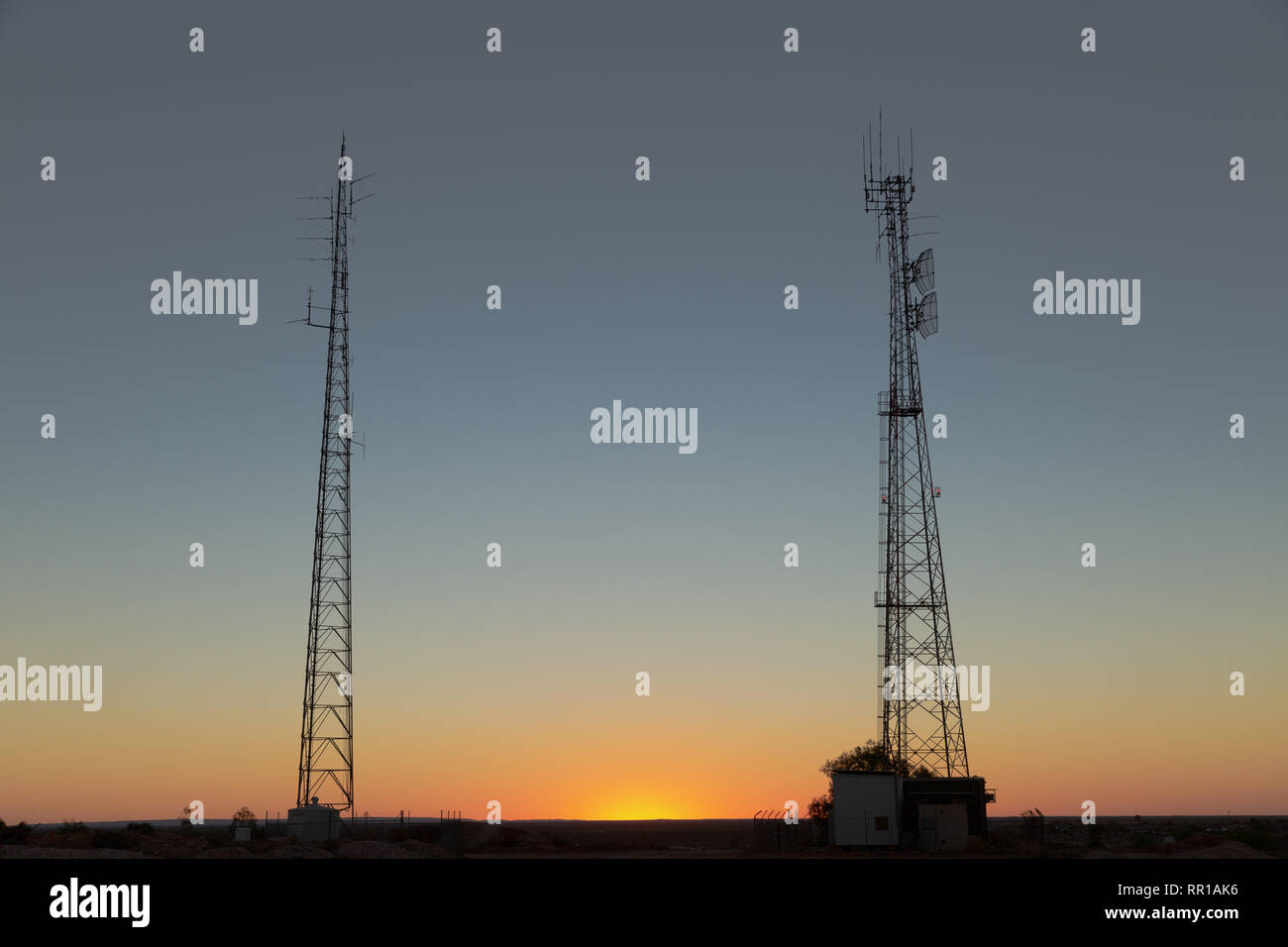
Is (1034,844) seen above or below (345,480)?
below

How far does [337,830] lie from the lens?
216 ft

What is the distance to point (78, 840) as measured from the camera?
237ft

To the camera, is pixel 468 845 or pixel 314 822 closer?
pixel 314 822
